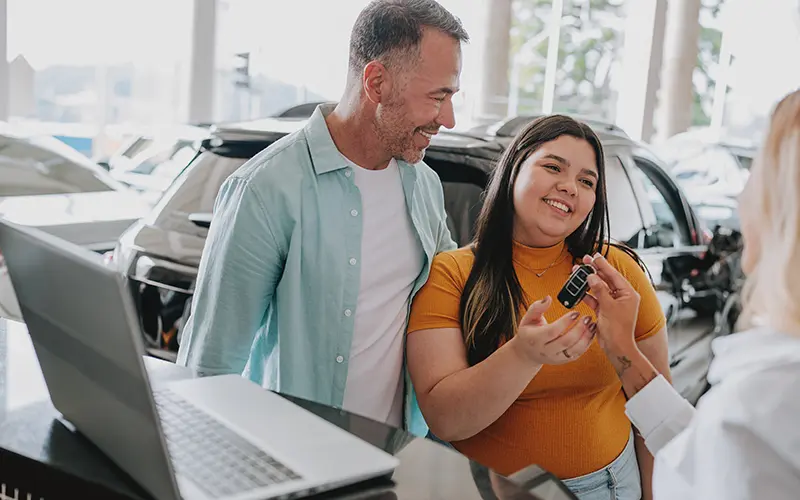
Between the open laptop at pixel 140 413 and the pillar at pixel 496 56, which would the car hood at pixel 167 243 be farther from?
the pillar at pixel 496 56

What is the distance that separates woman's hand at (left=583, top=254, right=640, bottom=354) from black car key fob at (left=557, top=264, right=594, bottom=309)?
23mm

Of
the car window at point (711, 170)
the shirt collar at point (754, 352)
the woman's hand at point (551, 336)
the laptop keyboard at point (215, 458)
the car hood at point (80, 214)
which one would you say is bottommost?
the car window at point (711, 170)

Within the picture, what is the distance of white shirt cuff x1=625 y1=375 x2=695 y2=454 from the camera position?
1.73m

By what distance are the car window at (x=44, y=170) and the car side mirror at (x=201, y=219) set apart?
1.99 m

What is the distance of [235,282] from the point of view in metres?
1.90

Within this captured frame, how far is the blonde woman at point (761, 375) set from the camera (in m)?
1.14

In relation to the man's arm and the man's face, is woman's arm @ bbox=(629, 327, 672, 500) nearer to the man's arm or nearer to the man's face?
the man's face

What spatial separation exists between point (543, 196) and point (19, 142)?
3.87m

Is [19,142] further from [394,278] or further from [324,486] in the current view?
[324,486]

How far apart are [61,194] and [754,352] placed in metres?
4.30

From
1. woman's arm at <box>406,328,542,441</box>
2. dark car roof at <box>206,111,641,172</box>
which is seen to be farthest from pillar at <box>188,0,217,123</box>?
woman's arm at <box>406,328,542,441</box>

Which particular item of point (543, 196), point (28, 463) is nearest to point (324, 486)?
point (28, 463)

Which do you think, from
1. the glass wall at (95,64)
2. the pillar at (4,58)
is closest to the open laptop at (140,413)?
the pillar at (4,58)

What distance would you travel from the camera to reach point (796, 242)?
4.06 feet
